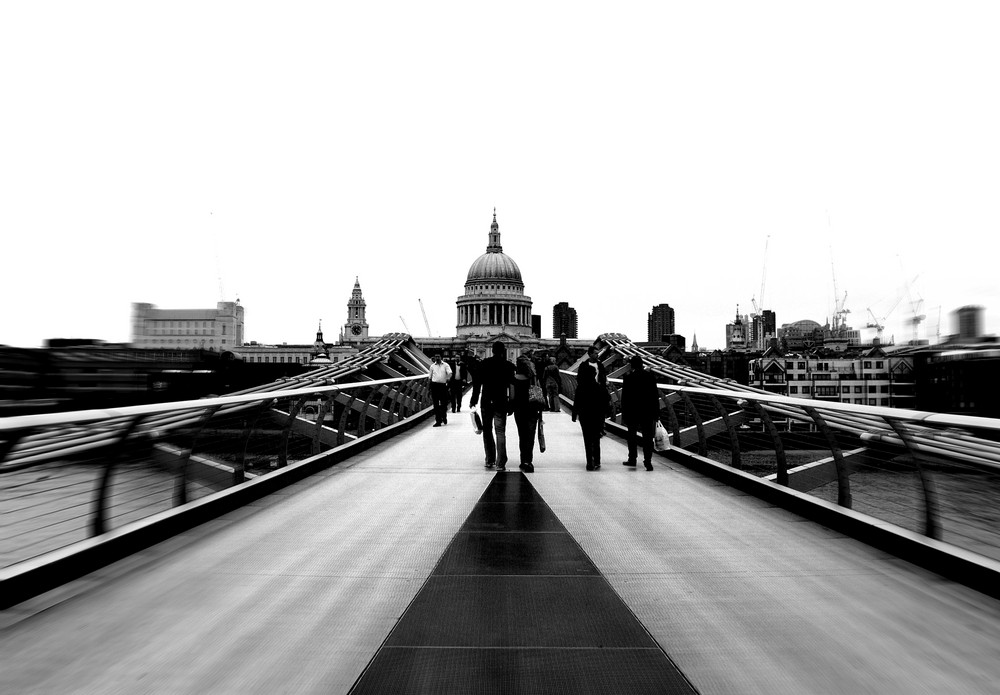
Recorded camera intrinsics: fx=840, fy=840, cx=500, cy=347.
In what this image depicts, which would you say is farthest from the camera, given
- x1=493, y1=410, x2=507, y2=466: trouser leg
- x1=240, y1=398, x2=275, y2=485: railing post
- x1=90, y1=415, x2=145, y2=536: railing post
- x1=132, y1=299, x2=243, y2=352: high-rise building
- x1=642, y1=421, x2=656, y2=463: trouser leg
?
x1=132, y1=299, x2=243, y2=352: high-rise building

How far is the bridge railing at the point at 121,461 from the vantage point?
18.0ft

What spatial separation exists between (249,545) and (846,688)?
4700 millimetres

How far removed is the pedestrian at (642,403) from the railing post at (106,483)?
24.9 feet

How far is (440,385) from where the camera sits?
68.7 ft

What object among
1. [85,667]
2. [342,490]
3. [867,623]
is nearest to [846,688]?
[867,623]

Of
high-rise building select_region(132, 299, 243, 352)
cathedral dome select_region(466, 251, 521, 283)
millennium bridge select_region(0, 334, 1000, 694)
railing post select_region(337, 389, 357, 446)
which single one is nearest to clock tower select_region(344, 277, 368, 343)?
cathedral dome select_region(466, 251, 521, 283)

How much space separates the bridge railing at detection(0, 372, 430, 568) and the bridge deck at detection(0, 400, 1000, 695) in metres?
0.53

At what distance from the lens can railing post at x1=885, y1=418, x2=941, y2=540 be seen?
20.5 feet

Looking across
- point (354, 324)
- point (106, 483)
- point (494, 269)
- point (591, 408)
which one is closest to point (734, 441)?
point (591, 408)

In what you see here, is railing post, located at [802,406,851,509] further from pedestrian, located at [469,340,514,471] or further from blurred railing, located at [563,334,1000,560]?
pedestrian, located at [469,340,514,471]

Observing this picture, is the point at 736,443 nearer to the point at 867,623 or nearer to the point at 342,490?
the point at 342,490

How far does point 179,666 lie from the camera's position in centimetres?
424

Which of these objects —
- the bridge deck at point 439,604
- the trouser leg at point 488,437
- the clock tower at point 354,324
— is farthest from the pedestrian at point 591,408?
the clock tower at point 354,324

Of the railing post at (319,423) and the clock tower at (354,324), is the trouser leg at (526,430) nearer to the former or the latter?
the railing post at (319,423)
